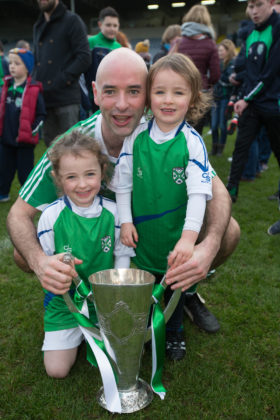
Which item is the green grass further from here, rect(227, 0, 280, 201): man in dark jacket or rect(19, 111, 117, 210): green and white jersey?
rect(227, 0, 280, 201): man in dark jacket

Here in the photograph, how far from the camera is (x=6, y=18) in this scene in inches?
982

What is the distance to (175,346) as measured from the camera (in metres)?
2.02

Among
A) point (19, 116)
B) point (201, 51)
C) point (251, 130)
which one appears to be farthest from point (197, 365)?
point (201, 51)

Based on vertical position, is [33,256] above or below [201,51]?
below

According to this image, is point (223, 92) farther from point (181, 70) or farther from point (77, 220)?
point (77, 220)

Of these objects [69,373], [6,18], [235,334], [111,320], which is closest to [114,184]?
[111,320]

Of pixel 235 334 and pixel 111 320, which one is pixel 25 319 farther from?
pixel 235 334

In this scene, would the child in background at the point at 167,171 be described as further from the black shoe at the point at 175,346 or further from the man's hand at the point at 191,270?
the black shoe at the point at 175,346

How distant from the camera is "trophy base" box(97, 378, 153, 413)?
5.36ft

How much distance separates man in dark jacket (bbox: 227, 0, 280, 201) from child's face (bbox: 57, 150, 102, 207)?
2648 millimetres

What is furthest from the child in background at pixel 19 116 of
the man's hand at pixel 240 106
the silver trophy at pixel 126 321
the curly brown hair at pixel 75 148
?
the silver trophy at pixel 126 321

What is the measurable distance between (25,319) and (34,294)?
32 centimetres

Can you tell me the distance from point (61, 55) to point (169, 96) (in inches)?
124

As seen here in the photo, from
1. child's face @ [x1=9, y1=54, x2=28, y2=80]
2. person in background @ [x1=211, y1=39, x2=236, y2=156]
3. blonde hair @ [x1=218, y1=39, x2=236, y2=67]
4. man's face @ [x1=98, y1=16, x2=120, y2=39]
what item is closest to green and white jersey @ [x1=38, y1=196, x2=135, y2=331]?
child's face @ [x1=9, y1=54, x2=28, y2=80]
